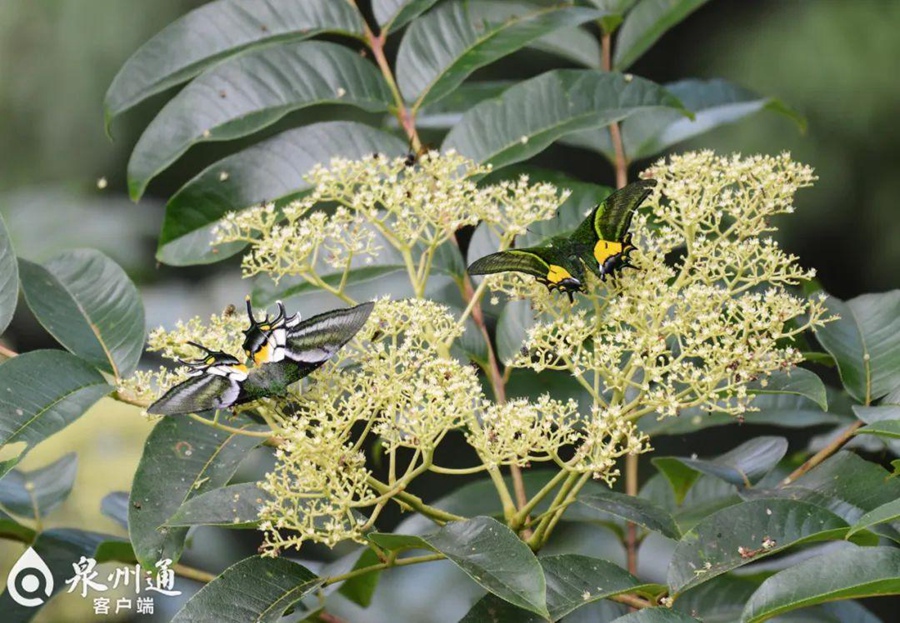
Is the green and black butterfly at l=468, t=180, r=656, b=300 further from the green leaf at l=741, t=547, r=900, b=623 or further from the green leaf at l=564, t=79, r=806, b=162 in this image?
the green leaf at l=564, t=79, r=806, b=162

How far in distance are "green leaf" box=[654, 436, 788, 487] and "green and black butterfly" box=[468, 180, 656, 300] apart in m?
0.32

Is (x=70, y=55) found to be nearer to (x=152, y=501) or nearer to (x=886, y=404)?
(x=152, y=501)

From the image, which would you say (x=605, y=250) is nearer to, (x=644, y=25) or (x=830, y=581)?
(x=830, y=581)

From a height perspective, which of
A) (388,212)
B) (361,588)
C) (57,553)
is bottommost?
(361,588)

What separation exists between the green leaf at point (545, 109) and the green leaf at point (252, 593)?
2.13ft

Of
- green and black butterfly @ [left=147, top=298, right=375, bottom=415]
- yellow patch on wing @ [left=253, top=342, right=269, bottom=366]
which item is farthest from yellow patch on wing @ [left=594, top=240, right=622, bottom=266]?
yellow patch on wing @ [left=253, top=342, right=269, bottom=366]

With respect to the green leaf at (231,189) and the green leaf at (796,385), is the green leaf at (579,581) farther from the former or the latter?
the green leaf at (231,189)

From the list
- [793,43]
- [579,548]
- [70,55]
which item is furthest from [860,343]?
[70,55]

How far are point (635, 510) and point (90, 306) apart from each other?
0.72m

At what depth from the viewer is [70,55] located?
285cm

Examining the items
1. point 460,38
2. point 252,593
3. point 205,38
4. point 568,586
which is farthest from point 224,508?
point 460,38

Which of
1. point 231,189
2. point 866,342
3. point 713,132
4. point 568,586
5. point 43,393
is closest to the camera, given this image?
point 568,586

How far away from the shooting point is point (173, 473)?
1085 millimetres

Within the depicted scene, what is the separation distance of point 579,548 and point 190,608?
87 centimetres
